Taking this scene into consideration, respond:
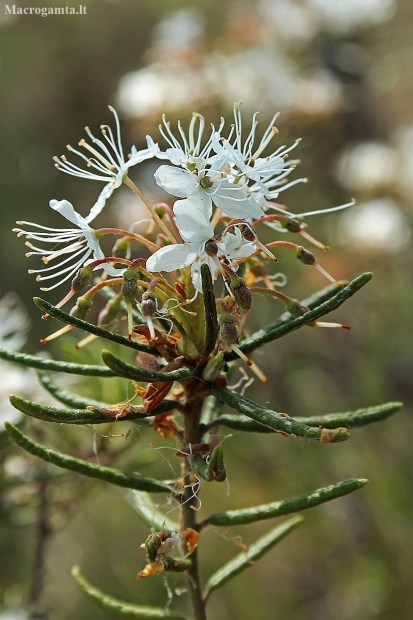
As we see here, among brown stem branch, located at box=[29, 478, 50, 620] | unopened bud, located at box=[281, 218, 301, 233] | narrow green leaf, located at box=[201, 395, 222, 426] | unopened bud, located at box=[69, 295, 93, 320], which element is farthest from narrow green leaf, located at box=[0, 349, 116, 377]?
brown stem branch, located at box=[29, 478, 50, 620]

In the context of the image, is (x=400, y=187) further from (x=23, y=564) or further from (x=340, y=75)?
(x=23, y=564)

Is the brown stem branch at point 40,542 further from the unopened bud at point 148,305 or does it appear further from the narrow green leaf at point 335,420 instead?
the unopened bud at point 148,305

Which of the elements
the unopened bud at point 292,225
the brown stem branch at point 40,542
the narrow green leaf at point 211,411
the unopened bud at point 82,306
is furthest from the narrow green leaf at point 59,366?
the brown stem branch at point 40,542

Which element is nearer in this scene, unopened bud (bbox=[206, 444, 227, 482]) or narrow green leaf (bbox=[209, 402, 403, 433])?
unopened bud (bbox=[206, 444, 227, 482])

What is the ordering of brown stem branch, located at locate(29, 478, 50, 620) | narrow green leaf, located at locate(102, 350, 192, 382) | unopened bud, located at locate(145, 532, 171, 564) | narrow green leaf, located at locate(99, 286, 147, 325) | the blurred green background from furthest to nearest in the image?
1. the blurred green background
2. brown stem branch, located at locate(29, 478, 50, 620)
3. narrow green leaf, located at locate(99, 286, 147, 325)
4. unopened bud, located at locate(145, 532, 171, 564)
5. narrow green leaf, located at locate(102, 350, 192, 382)

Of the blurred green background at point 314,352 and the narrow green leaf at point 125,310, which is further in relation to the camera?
the blurred green background at point 314,352

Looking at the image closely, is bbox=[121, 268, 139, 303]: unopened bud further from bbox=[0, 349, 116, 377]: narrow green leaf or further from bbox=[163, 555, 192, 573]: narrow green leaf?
bbox=[163, 555, 192, 573]: narrow green leaf

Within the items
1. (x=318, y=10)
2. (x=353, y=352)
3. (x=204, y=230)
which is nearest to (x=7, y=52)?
(x=318, y=10)
